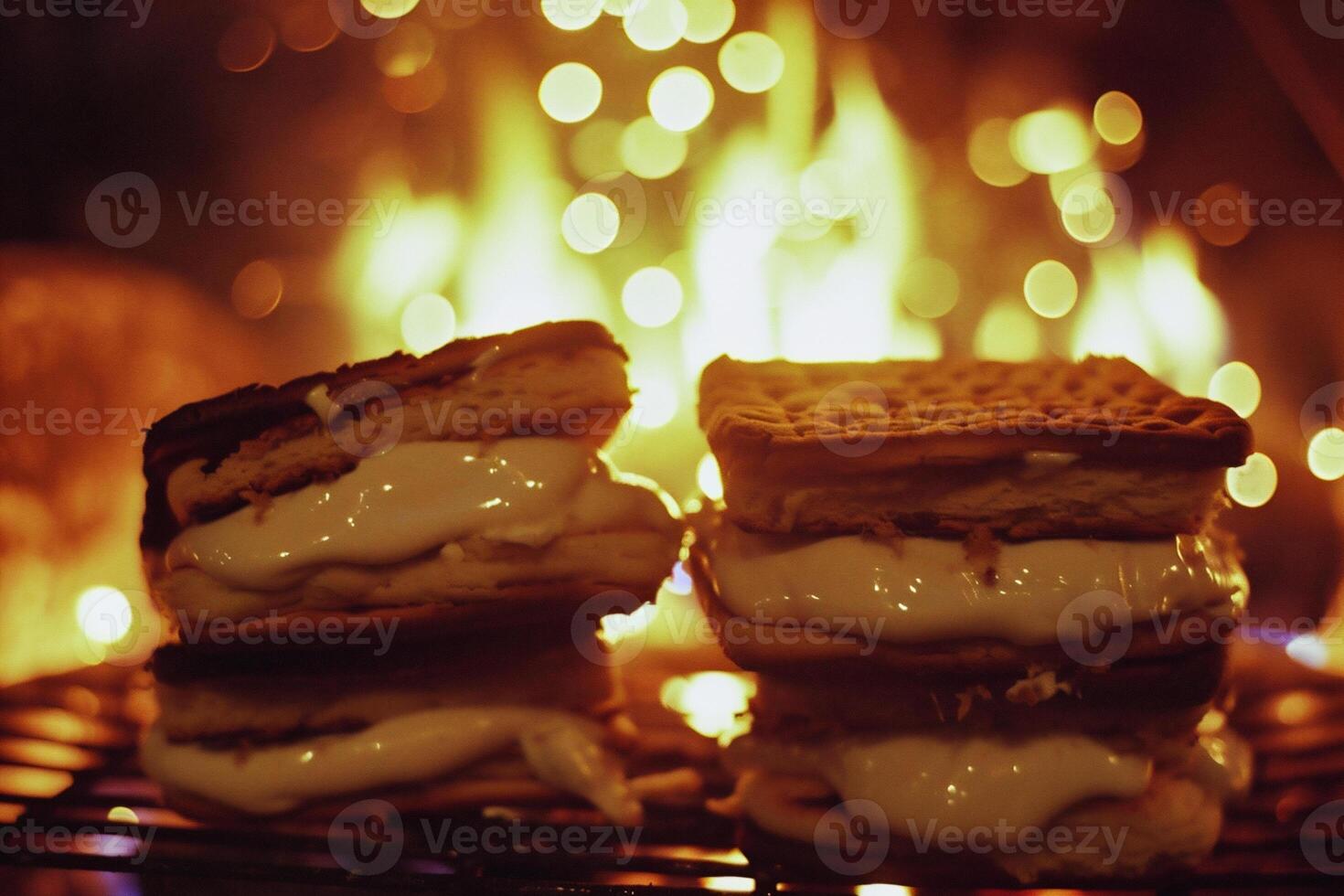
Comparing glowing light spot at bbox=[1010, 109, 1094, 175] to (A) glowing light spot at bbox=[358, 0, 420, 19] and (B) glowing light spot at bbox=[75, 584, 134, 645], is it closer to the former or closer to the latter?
(A) glowing light spot at bbox=[358, 0, 420, 19]

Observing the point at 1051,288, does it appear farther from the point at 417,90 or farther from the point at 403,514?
the point at 403,514

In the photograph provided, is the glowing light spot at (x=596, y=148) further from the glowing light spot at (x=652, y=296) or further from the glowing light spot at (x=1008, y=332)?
the glowing light spot at (x=1008, y=332)

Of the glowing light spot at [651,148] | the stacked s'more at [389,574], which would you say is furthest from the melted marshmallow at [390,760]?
the glowing light spot at [651,148]

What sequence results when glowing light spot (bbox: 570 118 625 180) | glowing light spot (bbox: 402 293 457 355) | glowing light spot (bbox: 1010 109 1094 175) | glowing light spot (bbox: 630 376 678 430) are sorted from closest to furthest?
glowing light spot (bbox: 1010 109 1094 175), glowing light spot (bbox: 570 118 625 180), glowing light spot (bbox: 402 293 457 355), glowing light spot (bbox: 630 376 678 430)

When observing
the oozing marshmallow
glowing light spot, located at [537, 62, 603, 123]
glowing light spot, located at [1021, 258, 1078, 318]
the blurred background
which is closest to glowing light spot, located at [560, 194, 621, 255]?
the blurred background

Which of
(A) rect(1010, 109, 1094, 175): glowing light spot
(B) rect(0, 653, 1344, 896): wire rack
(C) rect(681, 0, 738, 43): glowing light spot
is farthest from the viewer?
(A) rect(1010, 109, 1094, 175): glowing light spot

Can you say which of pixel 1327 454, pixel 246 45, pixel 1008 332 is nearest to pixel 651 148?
pixel 246 45
